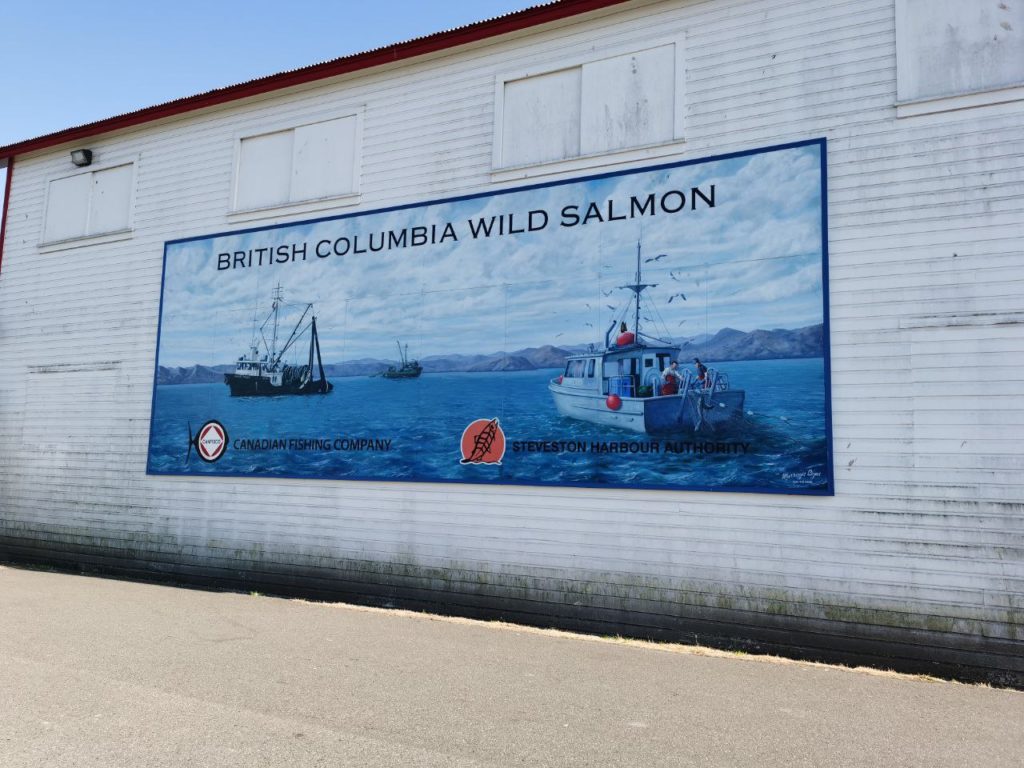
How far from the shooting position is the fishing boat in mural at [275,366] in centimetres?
1070

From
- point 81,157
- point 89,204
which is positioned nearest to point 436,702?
point 89,204

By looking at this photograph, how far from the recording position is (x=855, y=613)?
7434 mm

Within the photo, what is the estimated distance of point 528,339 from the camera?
9375 millimetres

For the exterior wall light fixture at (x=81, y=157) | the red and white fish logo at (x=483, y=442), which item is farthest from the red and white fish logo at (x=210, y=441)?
the exterior wall light fixture at (x=81, y=157)

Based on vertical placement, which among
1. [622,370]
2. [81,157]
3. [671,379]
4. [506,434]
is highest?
[81,157]

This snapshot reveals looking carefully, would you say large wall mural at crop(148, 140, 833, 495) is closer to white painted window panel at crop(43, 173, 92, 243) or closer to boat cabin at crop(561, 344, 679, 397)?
boat cabin at crop(561, 344, 679, 397)

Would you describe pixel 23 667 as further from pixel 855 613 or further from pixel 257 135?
pixel 257 135

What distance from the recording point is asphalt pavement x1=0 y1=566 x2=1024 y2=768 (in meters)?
4.81

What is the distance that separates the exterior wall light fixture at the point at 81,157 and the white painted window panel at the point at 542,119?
742 centimetres

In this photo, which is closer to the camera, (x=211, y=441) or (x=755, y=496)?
(x=755, y=496)

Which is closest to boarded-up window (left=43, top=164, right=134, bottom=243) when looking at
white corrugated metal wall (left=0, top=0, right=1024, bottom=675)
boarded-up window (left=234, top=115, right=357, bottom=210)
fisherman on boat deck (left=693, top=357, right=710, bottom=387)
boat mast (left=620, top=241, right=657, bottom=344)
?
white corrugated metal wall (left=0, top=0, right=1024, bottom=675)

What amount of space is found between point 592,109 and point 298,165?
14.2 feet

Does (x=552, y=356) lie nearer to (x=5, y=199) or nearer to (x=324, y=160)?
(x=324, y=160)
